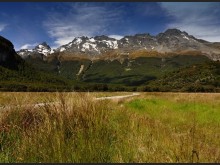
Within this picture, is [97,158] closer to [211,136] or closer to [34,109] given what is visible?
[34,109]

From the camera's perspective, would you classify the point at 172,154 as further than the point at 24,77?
No

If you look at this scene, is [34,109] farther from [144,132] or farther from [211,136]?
[211,136]

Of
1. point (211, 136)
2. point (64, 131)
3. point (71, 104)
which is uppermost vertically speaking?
point (71, 104)

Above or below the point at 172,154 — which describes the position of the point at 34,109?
above

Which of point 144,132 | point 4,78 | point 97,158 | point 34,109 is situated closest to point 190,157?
point 97,158

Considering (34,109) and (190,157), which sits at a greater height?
(34,109)

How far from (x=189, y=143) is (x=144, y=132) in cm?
205

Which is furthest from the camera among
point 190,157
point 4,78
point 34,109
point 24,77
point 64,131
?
point 24,77

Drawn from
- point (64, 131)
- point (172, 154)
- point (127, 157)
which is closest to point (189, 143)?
point (172, 154)

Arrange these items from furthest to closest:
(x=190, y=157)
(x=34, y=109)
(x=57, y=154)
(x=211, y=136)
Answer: (x=211, y=136) < (x=34, y=109) < (x=57, y=154) < (x=190, y=157)

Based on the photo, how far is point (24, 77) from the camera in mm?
192875

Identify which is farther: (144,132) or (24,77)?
(24,77)

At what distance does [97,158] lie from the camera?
7.00 m

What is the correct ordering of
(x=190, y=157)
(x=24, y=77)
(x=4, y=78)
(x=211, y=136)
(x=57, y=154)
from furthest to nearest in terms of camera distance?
1. (x=24, y=77)
2. (x=4, y=78)
3. (x=211, y=136)
4. (x=57, y=154)
5. (x=190, y=157)
